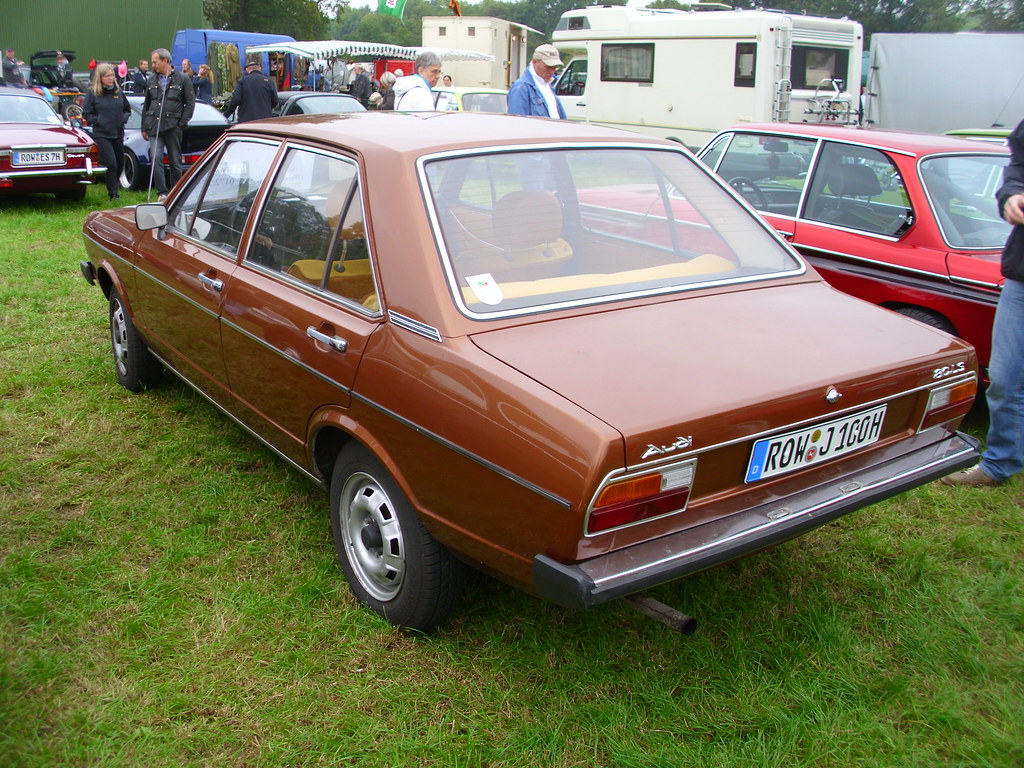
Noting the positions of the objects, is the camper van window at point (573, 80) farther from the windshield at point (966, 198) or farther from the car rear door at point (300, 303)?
the car rear door at point (300, 303)

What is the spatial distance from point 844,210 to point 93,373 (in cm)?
468

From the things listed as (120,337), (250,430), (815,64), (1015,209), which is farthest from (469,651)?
→ (815,64)

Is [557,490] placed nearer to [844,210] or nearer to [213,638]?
[213,638]

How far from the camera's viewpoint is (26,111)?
35.0 feet

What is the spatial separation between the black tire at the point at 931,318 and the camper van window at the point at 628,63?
9.76 metres

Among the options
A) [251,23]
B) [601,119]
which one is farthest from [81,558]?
[251,23]

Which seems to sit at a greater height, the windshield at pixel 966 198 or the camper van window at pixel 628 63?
the camper van window at pixel 628 63

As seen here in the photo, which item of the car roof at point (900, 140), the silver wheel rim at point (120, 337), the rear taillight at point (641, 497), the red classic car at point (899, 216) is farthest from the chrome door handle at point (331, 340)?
the car roof at point (900, 140)

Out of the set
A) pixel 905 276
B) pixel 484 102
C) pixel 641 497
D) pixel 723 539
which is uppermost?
pixel 484 102

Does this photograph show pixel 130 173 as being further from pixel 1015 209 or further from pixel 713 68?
pixel 1015 209

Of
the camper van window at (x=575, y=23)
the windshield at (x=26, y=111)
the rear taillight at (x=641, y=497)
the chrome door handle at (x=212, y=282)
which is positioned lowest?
the rear taillight at (x=641, y=497)

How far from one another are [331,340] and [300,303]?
314 mm

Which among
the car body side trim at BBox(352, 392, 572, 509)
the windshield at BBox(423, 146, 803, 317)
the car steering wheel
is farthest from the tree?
the car body side trim at BBox(352, 392, 572, 509)

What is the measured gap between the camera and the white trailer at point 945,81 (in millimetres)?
13227
